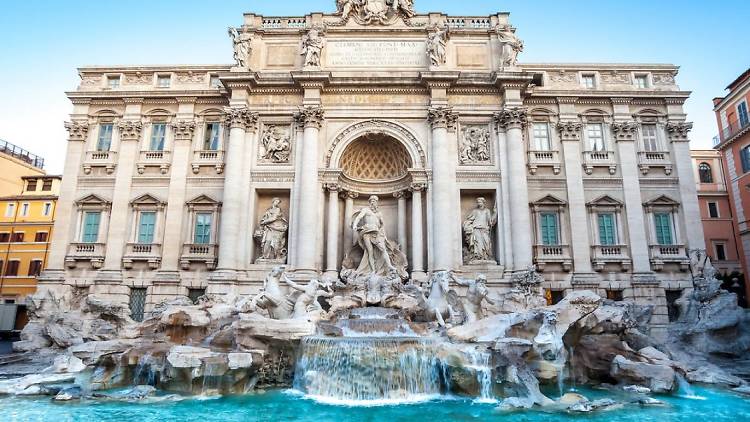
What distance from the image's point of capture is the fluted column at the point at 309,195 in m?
18.6

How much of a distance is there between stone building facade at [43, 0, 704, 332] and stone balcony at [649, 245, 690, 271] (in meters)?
0.08

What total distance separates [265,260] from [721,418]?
52.4ft

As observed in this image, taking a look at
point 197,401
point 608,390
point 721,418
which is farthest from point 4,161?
point 721,418

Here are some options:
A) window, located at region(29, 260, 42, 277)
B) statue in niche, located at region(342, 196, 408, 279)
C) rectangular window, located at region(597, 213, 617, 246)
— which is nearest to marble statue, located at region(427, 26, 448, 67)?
statue in niche, located at region(342, 196, 408, 279)

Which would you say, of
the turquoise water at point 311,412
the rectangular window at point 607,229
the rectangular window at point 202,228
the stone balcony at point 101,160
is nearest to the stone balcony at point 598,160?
the rectangular window at point 607,229

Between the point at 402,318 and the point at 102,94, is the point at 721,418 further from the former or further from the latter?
the point at 102,94

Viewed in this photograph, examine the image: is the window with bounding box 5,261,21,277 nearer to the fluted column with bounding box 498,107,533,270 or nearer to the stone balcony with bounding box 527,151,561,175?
the fluted column with bounding box 498,107,533,270

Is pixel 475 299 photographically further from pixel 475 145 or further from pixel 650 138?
pixel 650 138

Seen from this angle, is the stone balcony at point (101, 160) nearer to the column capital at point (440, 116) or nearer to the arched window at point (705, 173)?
the column capital at point (440, 116)

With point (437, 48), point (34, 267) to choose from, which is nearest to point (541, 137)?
point (437, 48)

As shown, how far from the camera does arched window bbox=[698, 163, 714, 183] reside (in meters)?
33.8

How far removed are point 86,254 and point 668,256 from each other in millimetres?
26447

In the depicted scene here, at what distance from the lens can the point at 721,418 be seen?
9445 mm

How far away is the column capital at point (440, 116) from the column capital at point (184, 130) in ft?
37.8
